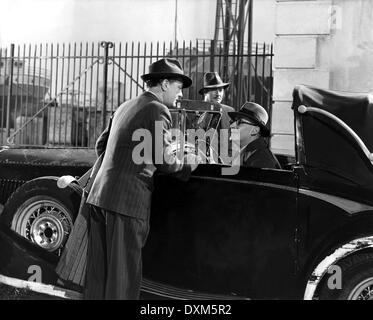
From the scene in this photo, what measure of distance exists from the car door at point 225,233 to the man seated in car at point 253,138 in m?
0.45

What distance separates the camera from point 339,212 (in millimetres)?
3051

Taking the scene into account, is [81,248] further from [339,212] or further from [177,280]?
[339,212]

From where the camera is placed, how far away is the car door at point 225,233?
3.16 meters

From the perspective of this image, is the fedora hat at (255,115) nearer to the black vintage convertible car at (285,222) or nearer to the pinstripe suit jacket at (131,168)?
the black vintage convertible car at (285,222)

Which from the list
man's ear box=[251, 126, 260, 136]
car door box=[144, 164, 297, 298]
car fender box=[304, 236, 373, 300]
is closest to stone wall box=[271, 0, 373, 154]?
man's ear box=[251, 126, 260, 136]

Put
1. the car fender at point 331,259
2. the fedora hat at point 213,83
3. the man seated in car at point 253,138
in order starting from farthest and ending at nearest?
the fedora hat at point 213,83
the man seated in car at point 253,138
the car fender at point 331,259

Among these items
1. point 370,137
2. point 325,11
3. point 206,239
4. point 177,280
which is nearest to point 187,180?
point 206,239

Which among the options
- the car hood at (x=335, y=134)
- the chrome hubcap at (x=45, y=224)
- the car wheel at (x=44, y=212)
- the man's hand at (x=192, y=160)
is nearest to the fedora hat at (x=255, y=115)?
the car hood at (x=335, y=134)

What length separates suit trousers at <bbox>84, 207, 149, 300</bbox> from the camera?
3176mm

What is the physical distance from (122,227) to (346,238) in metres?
1.38

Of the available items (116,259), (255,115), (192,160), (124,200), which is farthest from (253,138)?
(116,259)

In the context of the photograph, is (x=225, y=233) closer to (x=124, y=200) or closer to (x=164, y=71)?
(x=124, y=200)
